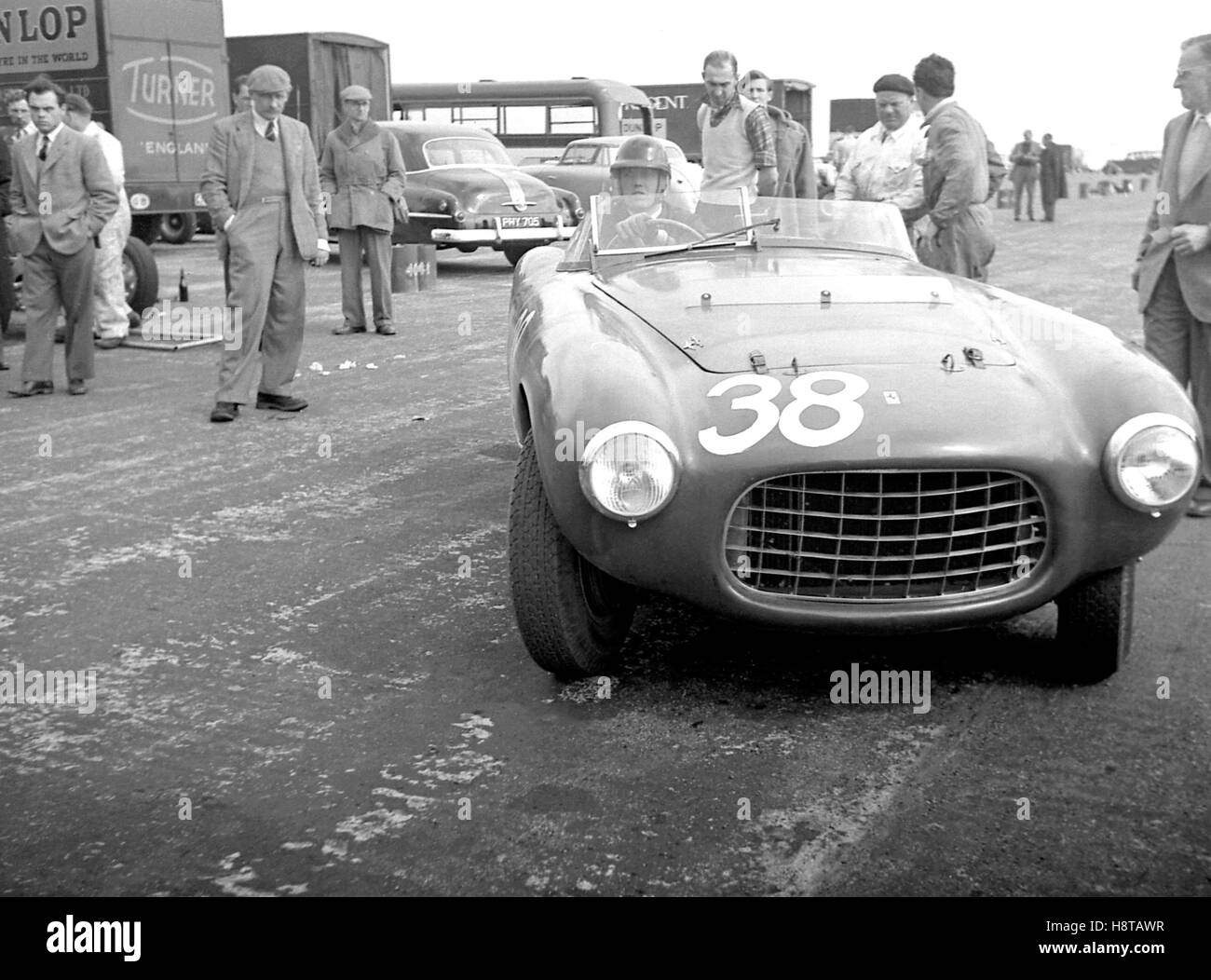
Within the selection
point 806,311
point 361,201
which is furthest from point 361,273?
point 806,311

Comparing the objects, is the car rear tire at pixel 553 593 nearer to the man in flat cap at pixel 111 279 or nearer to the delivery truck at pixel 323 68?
the man in flat cap at pixel 111 279

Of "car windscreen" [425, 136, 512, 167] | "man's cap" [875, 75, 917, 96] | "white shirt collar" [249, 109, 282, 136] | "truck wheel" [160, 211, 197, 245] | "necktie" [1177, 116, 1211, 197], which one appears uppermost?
"car windscreen" [425, 136, 512, 167]

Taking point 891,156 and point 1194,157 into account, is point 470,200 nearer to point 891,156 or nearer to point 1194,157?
point 891,156

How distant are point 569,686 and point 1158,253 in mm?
3322

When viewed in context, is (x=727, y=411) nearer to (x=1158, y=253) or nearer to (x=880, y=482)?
(x=880, y=482)

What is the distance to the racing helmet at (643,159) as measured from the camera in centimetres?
538

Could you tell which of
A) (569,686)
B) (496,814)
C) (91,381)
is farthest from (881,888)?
(91,381)

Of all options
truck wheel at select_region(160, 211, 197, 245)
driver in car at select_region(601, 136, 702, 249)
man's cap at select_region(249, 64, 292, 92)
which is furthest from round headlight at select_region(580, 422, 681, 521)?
truck wheel at select_region(160, 211, 197, 245)

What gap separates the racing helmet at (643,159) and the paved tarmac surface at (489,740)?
4.86 ft

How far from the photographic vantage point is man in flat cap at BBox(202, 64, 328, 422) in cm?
721

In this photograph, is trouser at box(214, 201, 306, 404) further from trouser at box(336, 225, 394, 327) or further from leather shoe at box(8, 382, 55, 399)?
trouser at box(336, 225, 394, 327)

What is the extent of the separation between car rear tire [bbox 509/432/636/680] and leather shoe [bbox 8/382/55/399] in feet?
18.1

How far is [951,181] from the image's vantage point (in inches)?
247

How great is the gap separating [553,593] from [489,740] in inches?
16.2
